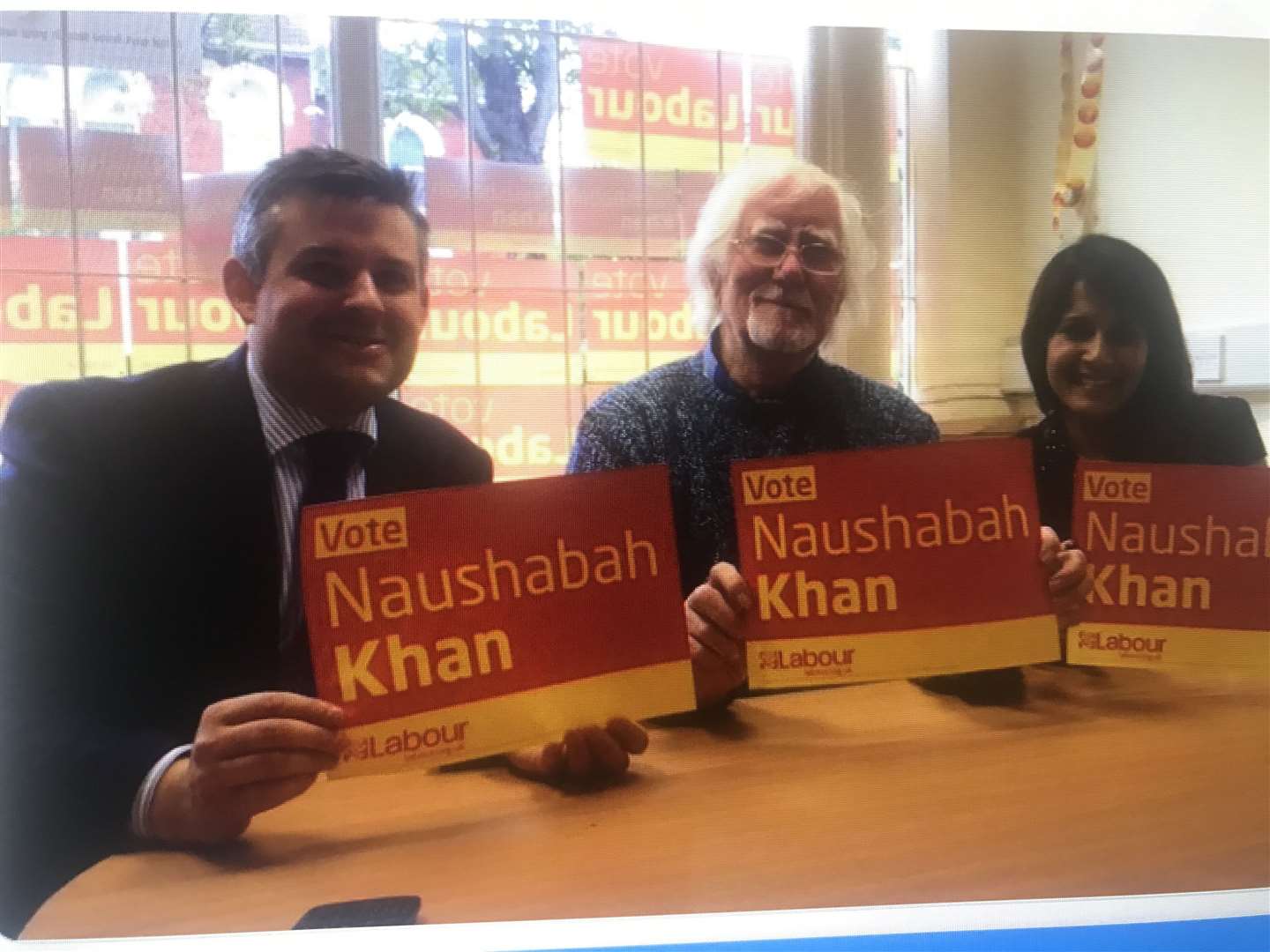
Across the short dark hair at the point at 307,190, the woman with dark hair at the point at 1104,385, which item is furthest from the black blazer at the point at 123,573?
the woman with dark hair at the point at 1104,385

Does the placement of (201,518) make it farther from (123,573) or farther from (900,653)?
(900,653)

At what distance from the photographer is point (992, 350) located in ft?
3.74

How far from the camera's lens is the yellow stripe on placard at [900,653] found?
1.11 metres

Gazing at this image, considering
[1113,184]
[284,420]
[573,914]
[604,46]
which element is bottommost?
[573,914]

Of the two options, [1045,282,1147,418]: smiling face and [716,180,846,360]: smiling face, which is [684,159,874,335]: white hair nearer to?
[716,180,846,360]: smiling face

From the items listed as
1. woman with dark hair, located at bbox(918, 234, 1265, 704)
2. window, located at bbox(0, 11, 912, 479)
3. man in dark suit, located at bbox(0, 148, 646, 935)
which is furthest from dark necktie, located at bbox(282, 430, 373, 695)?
woman with dark hair, located at bbox(918, 234, 1265, 704)

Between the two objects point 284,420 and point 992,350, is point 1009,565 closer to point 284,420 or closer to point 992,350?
point 992,350

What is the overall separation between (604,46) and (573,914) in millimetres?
1084

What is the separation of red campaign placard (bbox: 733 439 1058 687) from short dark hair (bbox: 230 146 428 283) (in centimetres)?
54

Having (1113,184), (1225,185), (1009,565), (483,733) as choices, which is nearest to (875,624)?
(1009,565)

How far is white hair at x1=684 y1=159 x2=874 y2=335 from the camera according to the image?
1092 mm

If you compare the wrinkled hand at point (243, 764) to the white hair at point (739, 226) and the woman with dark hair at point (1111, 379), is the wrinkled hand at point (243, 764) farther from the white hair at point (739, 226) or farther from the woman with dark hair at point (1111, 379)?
the woman with dark hair at point (1111, 379)

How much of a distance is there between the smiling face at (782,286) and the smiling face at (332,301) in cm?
40

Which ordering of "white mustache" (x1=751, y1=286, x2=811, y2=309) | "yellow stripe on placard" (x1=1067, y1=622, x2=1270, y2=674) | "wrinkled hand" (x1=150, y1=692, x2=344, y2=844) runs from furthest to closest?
"yellow stripe on placard" (x1=1067, y1=622, x2=1270, y2=674)
"white mustache" (x1=751, y1=286, x2=811, y2=309)
"wrinkled hand" (x1=150, y1=692, x2=344, y2=844)
